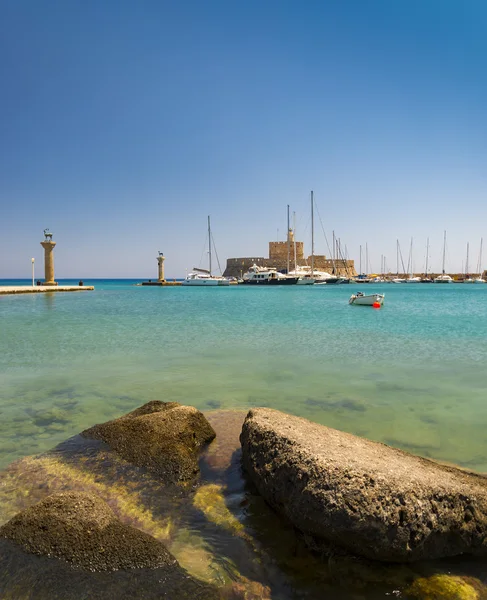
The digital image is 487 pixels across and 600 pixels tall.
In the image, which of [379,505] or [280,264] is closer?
[379,505]

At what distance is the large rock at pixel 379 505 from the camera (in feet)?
9.37

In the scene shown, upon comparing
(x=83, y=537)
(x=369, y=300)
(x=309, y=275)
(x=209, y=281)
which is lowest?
(x=369, y=300)

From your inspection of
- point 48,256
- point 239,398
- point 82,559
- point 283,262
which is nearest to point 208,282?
point 283,262

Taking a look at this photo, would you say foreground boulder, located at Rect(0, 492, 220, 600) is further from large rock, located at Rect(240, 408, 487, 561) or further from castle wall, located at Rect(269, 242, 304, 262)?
castle wall, located at Rect(269, 242, 304, 262)

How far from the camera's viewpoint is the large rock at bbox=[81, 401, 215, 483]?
429 centimetres

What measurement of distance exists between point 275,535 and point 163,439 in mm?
1795

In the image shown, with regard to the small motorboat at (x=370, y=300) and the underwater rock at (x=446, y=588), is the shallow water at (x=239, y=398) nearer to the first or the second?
the underwater rock at (x=446, y=588)

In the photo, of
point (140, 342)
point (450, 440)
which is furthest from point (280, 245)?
point (450, 440)

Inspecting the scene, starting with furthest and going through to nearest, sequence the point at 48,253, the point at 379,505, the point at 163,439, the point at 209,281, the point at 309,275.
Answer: the point at 309,275 < the point at 209,281 < the point at 48,253 < the point at 163,439 < the point at 379,505

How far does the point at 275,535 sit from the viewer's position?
10.8 ft

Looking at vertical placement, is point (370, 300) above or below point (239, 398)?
above

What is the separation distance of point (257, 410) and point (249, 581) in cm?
199

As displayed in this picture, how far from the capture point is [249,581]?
2840 mm

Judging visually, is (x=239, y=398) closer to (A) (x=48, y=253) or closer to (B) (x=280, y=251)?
(A) (x=48, y=253)
